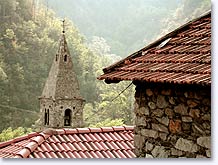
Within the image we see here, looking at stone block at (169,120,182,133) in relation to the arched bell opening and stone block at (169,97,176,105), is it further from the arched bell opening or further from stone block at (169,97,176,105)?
the arched bell opening

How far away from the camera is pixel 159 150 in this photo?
2.85 metres

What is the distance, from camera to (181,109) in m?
2.70

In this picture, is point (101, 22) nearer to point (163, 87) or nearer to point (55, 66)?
point (55, 66)

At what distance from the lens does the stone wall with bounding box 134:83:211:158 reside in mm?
2545

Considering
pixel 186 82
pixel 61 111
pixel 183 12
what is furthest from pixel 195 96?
pixel 183 12

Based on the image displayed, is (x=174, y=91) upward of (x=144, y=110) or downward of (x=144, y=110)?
upward

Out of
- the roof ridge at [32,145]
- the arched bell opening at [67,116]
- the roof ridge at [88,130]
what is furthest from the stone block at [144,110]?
the arched bell opening at [67,116]

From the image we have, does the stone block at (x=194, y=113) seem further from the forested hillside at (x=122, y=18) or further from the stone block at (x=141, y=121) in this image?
the forested hillside at (x=122, y=18)

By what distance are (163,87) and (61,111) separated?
45.3ft

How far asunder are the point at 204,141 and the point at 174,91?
1.10 feet

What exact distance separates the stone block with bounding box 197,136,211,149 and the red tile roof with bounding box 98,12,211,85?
1.14 feet

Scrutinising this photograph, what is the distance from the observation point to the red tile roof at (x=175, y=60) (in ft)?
8.05

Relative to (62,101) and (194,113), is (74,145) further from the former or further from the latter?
(62,101)

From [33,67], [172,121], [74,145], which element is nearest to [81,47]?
[33,67]
